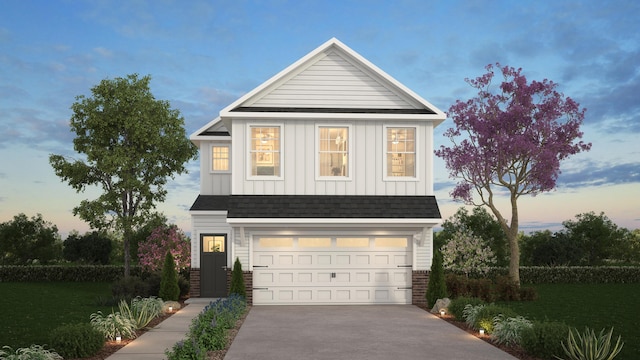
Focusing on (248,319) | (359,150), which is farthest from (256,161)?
(248,319)

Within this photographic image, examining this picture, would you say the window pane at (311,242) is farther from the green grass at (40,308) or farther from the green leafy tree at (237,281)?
the green grass at (40,308)

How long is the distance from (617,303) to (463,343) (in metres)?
12.3

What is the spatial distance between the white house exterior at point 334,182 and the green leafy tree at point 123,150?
6802 mm

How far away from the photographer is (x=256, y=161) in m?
19.1

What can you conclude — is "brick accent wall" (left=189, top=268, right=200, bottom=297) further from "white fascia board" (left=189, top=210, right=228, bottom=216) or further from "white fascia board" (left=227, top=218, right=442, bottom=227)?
"white fascia board" (left=227, top=218, right=442, bottom=227)

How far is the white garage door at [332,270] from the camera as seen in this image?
765 inches

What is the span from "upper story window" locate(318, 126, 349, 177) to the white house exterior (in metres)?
0.03

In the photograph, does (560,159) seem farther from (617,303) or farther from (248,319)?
(248,319)

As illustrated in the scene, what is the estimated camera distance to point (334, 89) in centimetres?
1959

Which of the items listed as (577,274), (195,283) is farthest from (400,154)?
(577,274)

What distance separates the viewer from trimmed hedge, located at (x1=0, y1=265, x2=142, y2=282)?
31.9 metres

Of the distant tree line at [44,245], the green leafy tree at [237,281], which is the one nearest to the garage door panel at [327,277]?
the green leafy tree at [237,281]

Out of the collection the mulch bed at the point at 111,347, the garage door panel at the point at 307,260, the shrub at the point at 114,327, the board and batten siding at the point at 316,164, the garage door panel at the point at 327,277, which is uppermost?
the board and batten siding at the point at 316,164

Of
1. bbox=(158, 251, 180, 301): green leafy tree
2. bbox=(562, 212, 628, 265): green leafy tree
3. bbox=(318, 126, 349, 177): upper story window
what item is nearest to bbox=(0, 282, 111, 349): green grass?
bbox=(158, 251, 180, 301): green leafy tree
